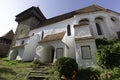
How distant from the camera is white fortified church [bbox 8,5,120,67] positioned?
1314cm

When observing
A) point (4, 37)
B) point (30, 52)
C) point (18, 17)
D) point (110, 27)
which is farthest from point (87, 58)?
point (4, 37)

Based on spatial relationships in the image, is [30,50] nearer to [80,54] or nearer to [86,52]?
[80,54]

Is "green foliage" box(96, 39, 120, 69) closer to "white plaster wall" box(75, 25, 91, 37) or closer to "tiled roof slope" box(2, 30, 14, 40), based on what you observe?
"white plaster wall" box(75, 25, 91, 37)

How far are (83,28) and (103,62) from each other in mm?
6280

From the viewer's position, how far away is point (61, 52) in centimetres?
1574

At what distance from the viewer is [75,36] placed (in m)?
15.0

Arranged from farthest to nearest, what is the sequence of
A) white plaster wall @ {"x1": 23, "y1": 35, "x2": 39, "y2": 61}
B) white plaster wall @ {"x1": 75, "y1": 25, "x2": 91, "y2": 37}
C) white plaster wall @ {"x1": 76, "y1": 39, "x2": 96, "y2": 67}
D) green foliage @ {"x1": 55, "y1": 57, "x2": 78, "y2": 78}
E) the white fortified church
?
1. white plaster wall @ {"x1": 23, "y1": 35, "x2": 39, "y2": 61}
2. white plaster wall @ {"x1": 75, "y1": 25, "x2": 91, "y2": 37}
3. the white fortified church
4. white plaster wall @ {"x1": 76, "y1": 39, "x2": 96, "y2": 67}
5. green foliage @ {"x1": 55, "y1": 57, "x2": 78, "y2": 78}

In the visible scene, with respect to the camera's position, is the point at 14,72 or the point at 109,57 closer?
the point at 109,57

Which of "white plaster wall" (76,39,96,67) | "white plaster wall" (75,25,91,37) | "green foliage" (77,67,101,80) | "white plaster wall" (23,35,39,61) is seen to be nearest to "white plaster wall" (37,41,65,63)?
"white plaster wall" (75,25,91,37)

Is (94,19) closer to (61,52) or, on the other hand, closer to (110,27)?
(110,27)

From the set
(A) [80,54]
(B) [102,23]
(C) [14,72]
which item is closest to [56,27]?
(B) [102,23]

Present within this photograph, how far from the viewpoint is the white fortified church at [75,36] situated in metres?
13.1

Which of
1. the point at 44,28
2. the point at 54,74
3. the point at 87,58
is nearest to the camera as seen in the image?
the point at 54,74

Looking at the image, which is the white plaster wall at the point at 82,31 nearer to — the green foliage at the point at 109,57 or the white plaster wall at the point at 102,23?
the white plaster wall at the point at 102,23
